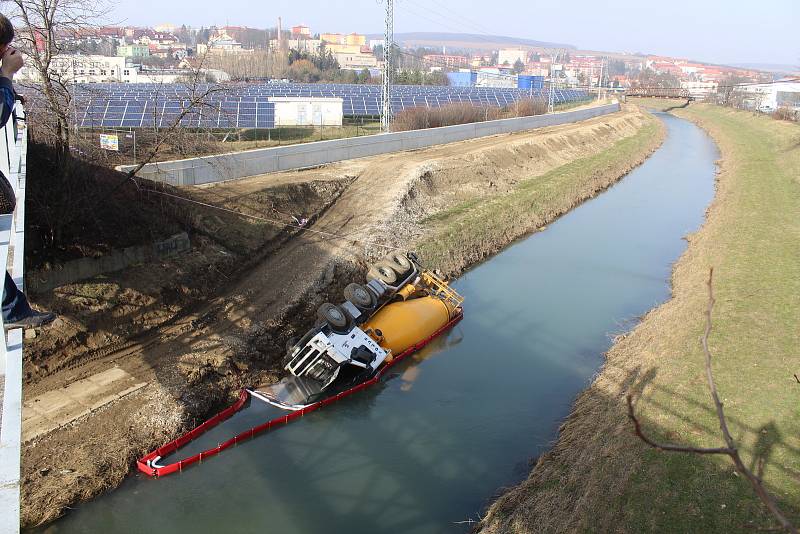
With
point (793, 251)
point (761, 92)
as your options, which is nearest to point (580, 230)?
point (793, 251)

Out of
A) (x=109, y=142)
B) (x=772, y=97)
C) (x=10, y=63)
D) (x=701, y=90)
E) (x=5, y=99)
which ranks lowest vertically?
(x=109, y=142)

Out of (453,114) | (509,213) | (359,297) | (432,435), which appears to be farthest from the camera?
(453,114)

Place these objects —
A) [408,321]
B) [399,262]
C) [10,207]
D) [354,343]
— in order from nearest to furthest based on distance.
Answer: [10,207], [354,343], [408,321], [399,262]

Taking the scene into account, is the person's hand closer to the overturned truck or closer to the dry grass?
the overturned truck

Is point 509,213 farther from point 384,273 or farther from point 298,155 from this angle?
point 384,273

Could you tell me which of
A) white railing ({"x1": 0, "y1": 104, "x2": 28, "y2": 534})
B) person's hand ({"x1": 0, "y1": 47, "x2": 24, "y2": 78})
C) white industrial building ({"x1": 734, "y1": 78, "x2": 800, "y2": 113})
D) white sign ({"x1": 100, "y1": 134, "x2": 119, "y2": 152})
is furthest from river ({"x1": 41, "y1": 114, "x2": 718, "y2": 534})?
white industrial building ({"x1": 734, "y1": 78, "x2": 800, "y2": 113})

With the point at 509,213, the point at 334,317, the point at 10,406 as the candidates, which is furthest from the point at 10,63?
the point at 509,213

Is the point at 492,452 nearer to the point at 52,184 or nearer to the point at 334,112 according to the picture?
the point at 52,184
